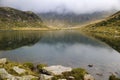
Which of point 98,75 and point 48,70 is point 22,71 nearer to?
point 48,70

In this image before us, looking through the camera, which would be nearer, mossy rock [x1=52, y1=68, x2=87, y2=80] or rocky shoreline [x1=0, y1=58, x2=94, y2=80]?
rocky shoreline [x1=0, y1=58, x2=94, y2=80]

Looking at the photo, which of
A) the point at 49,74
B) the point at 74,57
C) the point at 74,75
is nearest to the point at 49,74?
the point at 49,74

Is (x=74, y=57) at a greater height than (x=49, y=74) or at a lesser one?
lesser

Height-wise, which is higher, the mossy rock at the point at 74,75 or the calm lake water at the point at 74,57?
the mossy rock at the point at 74,75

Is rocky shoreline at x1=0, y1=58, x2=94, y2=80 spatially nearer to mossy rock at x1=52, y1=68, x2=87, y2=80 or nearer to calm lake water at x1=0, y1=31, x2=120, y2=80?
mossy rock at x1=52, y1=68, x2=87, y2=80

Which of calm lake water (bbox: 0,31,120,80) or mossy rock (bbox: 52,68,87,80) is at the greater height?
mossy rock (bbox: 52,68,87,80)

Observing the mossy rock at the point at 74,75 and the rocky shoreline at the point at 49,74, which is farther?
the mossy rock at the point at 74,75

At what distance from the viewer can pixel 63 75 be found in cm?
4869

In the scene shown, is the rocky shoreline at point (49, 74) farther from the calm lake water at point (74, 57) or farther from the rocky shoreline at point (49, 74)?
the calm lake water at point (74, 57)

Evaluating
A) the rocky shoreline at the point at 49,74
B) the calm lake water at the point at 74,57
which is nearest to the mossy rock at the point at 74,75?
the rocky shoreline at the point at 49,74

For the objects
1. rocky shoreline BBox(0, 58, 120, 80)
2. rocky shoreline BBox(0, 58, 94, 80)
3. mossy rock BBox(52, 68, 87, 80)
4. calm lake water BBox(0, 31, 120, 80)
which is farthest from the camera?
calm lake water BBox(0, 31, 120, 80)

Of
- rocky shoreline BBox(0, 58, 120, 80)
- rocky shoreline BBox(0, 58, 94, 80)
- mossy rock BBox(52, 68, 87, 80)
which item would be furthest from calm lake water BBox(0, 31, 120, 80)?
rocky shoreline BBox(0, 58, 94, 80)

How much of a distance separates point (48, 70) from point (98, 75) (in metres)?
13.9

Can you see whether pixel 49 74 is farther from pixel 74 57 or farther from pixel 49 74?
pixel 74 57
